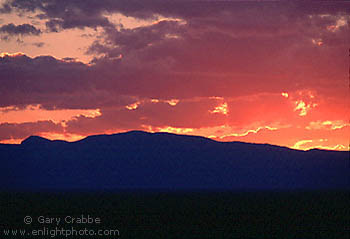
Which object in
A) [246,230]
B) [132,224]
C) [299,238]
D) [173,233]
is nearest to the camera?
[299,238]

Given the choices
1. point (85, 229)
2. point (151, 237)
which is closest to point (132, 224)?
point (85, 229)

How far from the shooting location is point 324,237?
1665 inches

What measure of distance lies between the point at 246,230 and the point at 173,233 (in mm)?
6976

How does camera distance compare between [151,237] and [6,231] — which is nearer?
[151,237]

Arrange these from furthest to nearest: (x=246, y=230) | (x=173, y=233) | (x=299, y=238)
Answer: (x=246, y=230), (x=173, y=233), (x=299, y=238)

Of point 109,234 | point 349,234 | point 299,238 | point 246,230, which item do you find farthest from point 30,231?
point 349,234

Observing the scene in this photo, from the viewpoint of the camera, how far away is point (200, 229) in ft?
157

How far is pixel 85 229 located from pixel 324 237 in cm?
1967

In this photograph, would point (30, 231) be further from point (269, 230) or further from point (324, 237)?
point (324, 237)

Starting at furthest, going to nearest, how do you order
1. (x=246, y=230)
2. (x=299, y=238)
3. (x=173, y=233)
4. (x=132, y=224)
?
1. (x=132, y=224)
2. (x=246, y=230)
3. (x=173, y=233)
4. (x=299, y=238)

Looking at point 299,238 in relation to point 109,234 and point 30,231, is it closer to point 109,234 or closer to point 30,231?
point 109,234

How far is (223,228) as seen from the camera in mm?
49125

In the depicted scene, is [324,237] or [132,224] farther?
[132,224]

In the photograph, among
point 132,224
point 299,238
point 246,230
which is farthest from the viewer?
point 132,224
